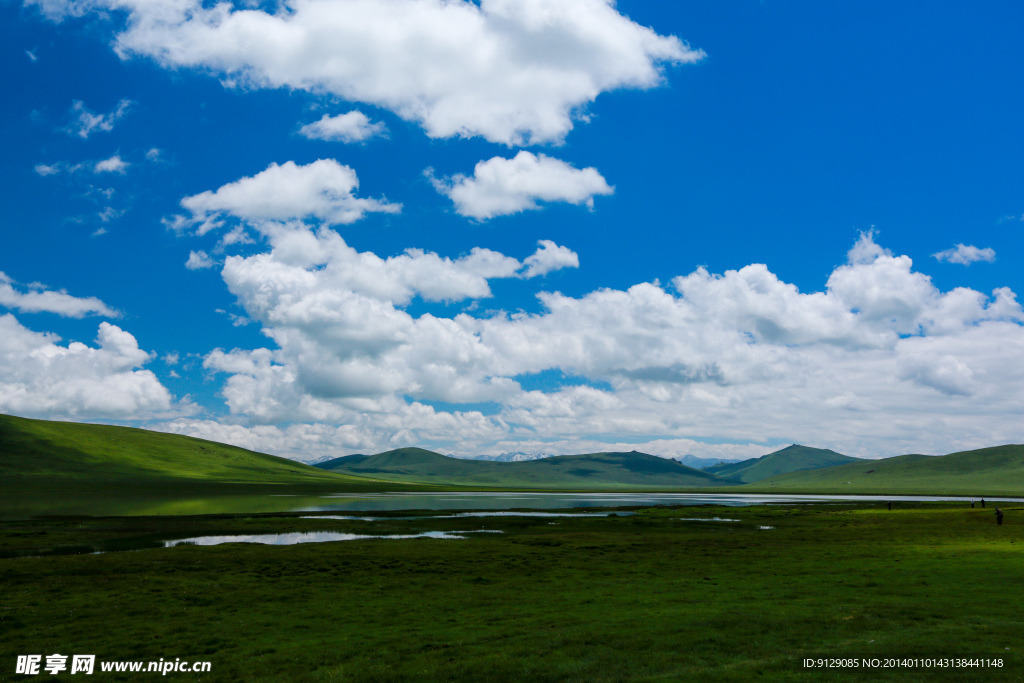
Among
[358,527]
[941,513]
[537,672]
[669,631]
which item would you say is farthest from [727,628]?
[941,513]

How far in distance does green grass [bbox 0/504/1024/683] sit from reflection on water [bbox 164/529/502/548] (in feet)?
30.1

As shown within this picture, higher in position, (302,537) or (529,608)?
(529,608)

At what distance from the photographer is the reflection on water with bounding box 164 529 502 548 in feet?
196

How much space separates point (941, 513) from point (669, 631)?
9020 centimetres

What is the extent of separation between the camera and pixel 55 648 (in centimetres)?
2194

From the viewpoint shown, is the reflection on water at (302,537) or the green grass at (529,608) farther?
the reflection on water at (302,537)

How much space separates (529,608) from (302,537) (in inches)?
1900

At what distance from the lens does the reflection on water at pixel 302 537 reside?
59.8 metres

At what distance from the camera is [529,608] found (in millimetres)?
27641

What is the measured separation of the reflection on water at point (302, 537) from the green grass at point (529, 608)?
30.1 ft

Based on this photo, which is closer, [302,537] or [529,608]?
[529,608]

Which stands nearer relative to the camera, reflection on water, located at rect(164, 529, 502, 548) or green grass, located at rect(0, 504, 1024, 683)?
green grass, located at rect(0, 504, 1024, 683)

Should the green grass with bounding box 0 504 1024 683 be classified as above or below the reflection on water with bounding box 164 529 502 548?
above

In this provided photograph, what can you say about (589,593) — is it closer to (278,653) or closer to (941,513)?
(278,653)
